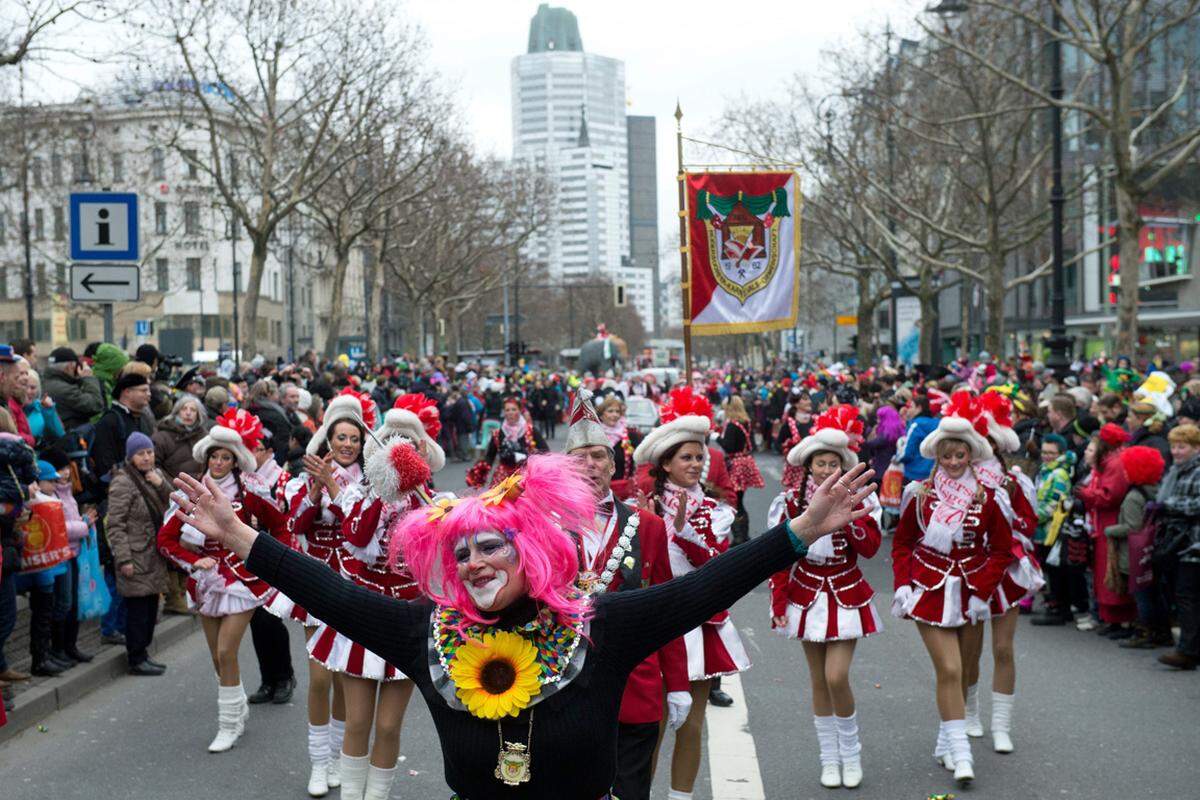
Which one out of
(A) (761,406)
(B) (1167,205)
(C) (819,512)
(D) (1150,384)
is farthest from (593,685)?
(B) (1167,205)

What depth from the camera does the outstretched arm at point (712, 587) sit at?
325cm

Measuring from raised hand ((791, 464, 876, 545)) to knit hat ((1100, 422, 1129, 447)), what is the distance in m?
7.62

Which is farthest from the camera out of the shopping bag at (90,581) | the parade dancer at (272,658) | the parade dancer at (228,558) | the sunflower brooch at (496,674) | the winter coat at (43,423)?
the winter coat at (43,423)

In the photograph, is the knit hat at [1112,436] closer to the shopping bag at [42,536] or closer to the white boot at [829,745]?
the white boot at [829,745]

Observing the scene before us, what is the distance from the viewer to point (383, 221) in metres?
49.8

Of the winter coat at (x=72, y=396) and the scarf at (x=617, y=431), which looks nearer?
the scarf at (x=617, y=431)

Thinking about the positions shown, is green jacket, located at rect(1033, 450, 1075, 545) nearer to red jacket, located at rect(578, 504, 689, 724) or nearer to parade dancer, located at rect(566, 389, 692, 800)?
parade dancer, located at rect(566, 389, 692, 800)

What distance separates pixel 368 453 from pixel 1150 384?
35.6ft

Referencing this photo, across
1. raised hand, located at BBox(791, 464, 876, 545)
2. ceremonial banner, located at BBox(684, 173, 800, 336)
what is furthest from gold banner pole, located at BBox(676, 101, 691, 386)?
raised hand, located at BBox(791, 464, 876, 545)

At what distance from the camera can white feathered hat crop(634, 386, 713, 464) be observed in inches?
243

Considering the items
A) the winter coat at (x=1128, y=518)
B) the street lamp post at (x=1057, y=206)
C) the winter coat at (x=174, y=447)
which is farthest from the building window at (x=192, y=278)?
the winter coat at (x=1128, y=518)

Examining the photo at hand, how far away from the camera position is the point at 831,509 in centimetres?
330

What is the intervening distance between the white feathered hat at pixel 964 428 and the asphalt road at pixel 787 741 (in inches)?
62.4

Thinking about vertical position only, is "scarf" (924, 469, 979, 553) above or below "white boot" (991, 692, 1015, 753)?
above
